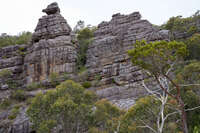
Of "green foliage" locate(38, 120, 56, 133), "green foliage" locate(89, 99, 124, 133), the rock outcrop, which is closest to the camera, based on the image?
"green foliage" locate(38, 120, 56, 133)

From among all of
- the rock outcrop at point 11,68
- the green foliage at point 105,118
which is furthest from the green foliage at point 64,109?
the rock outcrop at point 11,68

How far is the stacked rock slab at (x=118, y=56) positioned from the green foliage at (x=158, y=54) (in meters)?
11.6

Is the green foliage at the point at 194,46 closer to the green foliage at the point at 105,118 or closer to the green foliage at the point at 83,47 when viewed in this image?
the green foliage at the point at 83,47

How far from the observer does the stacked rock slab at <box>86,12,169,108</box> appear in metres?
25.8

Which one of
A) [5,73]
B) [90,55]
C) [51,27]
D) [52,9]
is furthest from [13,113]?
[52,9]

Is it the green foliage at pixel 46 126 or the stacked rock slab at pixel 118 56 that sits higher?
the stacked rock slab at pixel 118 56

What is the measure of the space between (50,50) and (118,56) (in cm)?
1114

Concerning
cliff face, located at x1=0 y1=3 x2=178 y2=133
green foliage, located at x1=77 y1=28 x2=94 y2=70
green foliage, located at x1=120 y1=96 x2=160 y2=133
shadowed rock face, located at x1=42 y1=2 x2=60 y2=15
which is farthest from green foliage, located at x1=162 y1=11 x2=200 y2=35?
green foliage, located at x1=120 y1=96 x2=160 y2=133

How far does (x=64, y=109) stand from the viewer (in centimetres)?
1680

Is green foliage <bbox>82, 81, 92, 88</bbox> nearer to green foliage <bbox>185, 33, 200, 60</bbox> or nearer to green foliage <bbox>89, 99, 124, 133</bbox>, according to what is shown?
green foliage <bbox>89, 99, 124, 133</bbox>

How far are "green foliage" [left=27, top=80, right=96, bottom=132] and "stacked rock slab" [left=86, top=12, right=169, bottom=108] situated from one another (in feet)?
19.4

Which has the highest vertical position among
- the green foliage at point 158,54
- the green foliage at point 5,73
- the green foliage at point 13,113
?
the green foliage at point 158,54

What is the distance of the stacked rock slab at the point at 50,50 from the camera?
32.3 metres

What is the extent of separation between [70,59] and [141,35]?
11.6 m
